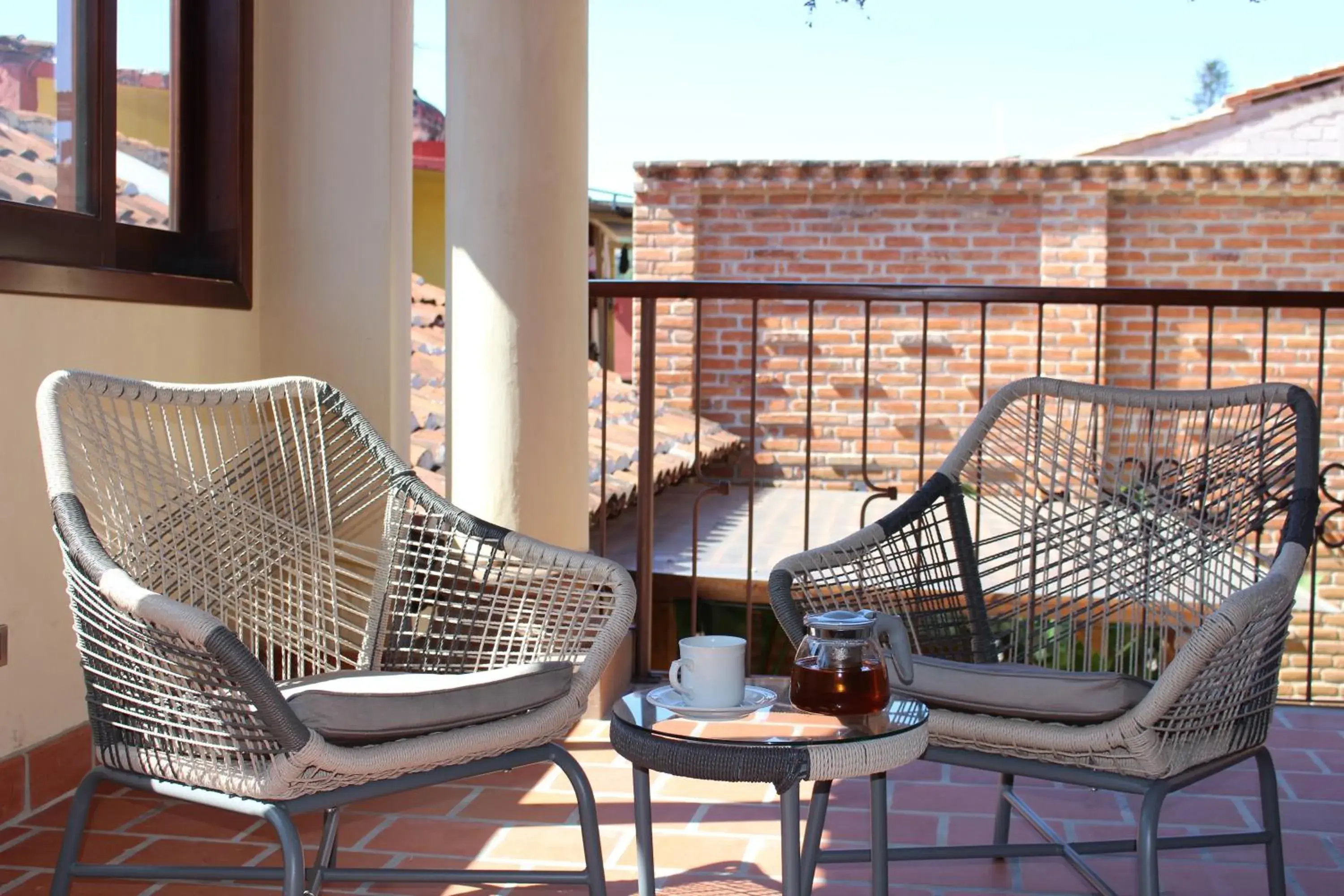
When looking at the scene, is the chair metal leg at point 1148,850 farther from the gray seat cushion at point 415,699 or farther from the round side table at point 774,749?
the gray seat cushion at point 415,699

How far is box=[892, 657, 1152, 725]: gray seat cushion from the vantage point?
5.78ft

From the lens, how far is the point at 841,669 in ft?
4.96

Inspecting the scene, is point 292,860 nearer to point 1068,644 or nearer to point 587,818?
point 587,818

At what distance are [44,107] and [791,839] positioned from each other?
2040 millimetres

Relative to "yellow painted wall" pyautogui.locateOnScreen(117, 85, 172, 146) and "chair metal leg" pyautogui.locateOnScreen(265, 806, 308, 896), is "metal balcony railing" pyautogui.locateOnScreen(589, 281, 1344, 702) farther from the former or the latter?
"chair metal leg" pyautogui.locateOnScreen(265, 806, 308, 896)

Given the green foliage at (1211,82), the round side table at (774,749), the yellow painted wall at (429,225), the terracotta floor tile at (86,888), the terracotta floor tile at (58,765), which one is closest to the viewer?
the round side table at (774,749)

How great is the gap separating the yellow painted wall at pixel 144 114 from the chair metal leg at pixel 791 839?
2185mm

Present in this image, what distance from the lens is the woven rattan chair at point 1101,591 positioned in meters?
1.70

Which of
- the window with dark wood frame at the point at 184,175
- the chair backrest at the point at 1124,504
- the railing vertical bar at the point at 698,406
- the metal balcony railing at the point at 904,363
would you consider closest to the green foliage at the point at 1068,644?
the chair backrest at the point at 1124,504

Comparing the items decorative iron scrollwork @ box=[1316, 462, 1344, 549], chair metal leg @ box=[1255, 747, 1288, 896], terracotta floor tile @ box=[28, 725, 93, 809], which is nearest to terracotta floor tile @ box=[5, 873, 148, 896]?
terracotta floor tile @ box=[28, 725, 93, 809]

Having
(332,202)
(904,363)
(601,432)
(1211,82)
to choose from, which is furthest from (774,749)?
(1211,82)

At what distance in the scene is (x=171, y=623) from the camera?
1513 millimetres

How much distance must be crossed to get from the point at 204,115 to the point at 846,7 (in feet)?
5.17

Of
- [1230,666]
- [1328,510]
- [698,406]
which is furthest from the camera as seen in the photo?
[1328,510]
